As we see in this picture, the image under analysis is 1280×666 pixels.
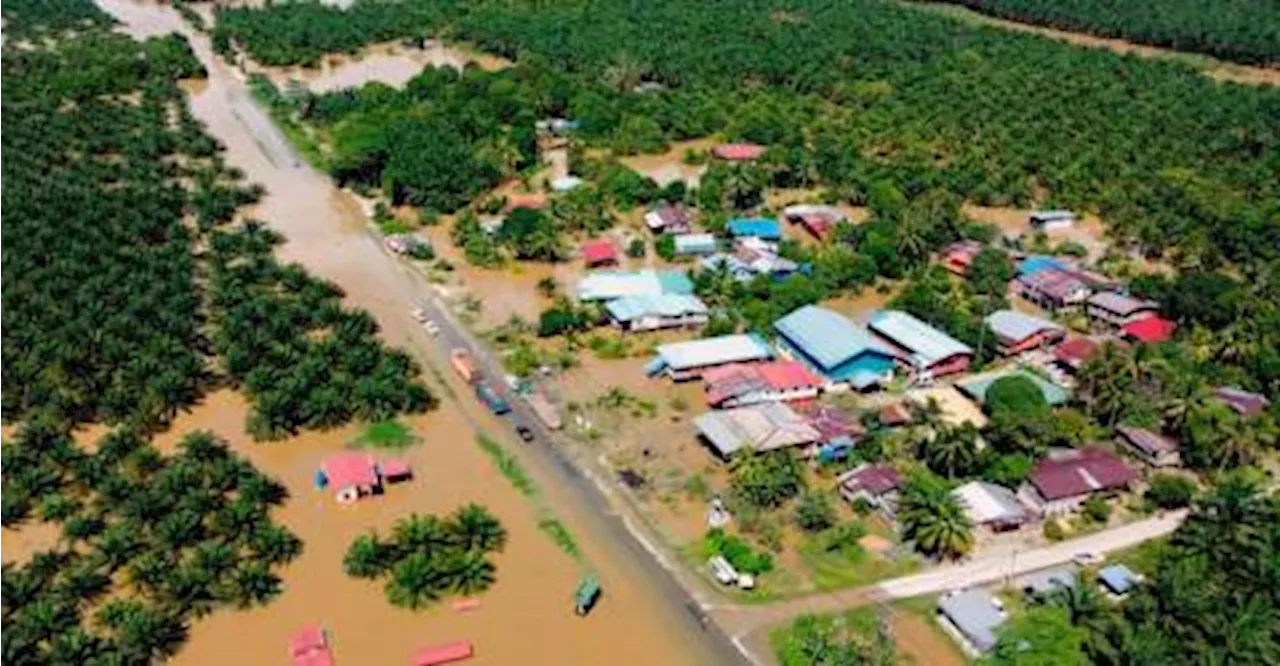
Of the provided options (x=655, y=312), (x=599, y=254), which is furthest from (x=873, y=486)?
(x=599, y=254)

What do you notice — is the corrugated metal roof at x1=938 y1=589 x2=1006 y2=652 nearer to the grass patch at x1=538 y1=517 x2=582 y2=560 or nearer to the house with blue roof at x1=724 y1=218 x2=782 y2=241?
the grass patch at x1=538 y1=517 x2=582 y2=560

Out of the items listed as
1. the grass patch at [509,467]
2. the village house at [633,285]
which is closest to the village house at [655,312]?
the village house at [633,285]

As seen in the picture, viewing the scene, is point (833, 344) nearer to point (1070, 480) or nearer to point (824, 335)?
point (824, 335)

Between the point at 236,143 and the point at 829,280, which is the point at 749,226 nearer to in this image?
the point at 829,280

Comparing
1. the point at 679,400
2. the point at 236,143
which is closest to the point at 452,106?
the point at 236,143

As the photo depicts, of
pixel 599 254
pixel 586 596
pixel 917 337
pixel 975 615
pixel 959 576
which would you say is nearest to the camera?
pixel 975 615

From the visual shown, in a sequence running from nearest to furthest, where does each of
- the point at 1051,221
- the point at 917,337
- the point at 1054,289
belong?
the point at 917,337 → the point at 1054,289 → the point at 1051,221
